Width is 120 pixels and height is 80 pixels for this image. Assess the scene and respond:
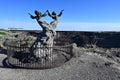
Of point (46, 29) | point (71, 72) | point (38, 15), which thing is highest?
point (38, 15)

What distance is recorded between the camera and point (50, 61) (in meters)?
10.7

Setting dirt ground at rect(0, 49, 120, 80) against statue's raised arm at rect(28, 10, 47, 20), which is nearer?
dirt ground at rect(0, 49, 120, 80)

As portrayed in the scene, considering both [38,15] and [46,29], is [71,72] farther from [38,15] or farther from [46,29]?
[38,15]

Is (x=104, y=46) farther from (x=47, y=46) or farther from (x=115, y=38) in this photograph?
(x=47, y=46)

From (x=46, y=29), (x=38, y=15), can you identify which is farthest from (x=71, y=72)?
(x=38, y=15)

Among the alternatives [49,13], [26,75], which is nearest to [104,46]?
[49,13]

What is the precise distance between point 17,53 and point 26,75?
249 cm

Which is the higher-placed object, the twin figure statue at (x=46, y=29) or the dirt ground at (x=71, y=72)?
the twin figure statue at (x=46, y=29)

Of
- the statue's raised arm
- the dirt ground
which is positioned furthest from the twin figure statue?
the dirt ground

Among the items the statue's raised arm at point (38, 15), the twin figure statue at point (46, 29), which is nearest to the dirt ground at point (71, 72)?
the twin figure statue at point (46, 29)

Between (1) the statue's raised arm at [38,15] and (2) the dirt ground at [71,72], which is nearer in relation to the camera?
(2) the dirt ground at [71,72]

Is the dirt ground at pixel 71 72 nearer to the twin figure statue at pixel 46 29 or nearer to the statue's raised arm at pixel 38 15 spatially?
the twin figure statue at pixel 46 29

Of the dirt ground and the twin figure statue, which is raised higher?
the twin figure statue

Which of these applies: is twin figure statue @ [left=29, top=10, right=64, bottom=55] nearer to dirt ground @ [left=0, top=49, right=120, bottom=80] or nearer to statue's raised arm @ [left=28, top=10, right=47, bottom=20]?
statue's raised arm @ [left=28, top=10, right=47, bottom=20]
